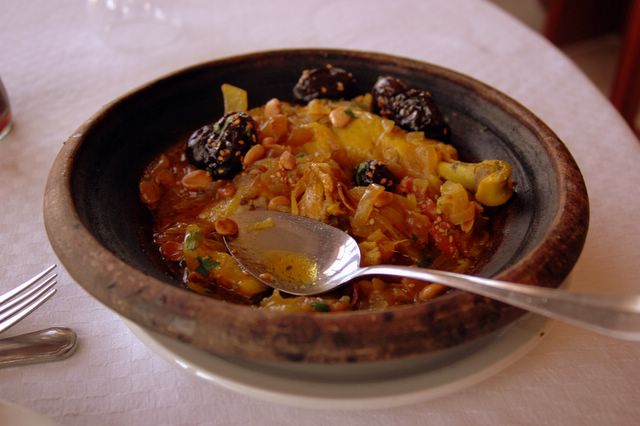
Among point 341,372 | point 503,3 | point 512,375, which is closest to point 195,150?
point 341,372

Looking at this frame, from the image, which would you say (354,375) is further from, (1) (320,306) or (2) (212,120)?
(2) (212,120)

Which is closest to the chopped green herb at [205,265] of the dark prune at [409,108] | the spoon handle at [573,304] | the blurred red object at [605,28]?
the spoon handle at [573,304]

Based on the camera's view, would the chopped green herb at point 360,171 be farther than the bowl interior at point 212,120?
Yes

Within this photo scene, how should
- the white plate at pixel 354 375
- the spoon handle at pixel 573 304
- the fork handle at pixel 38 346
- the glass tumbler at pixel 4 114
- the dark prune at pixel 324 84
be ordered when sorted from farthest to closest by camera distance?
the glass tumbler at pixel 4 114 → the dark prune at pixel 324 84 → the fork handle at pixel 38 346 → the white plate at pixel 354 375 → the spoon handle at pixel 573 304

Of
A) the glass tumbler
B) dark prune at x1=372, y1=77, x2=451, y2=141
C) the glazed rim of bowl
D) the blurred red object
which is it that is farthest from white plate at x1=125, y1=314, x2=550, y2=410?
the blurred red object

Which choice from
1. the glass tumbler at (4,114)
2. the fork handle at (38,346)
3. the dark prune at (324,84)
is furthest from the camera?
the glass tumbler at (4,114)

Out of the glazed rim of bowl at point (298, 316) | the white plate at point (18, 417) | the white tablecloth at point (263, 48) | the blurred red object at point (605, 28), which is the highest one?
the glazed rim of bowl at point (298, 316)

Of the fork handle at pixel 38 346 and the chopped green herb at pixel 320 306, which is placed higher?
the chopped green herb at pixel 320 306

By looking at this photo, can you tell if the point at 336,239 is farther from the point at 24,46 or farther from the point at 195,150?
the point at 24,46

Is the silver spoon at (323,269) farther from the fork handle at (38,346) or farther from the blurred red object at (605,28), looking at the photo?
the blurred red object at (605,28)
